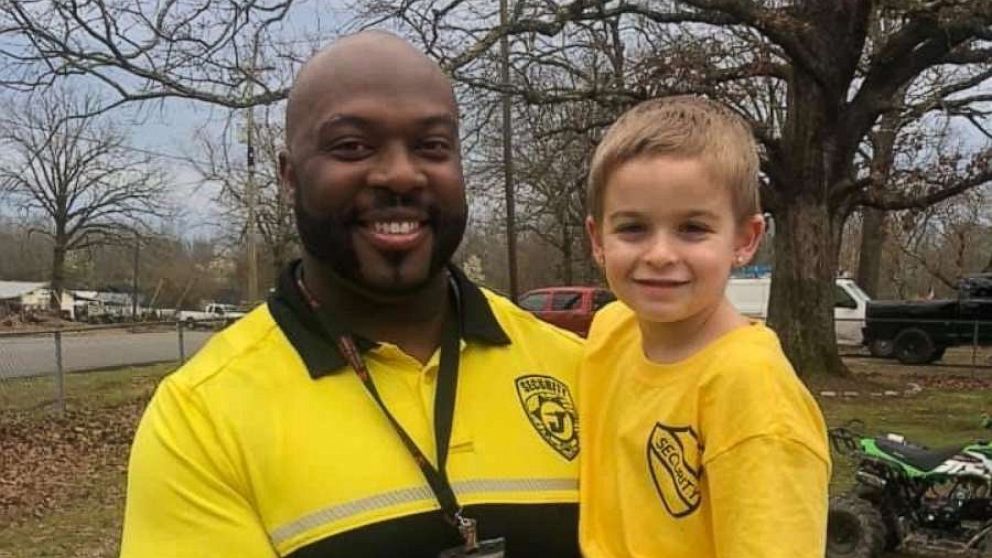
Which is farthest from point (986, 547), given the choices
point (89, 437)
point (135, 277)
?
point (135, 277)

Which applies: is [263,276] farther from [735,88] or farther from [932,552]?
[932,552]

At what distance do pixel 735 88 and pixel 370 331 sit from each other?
15939mm

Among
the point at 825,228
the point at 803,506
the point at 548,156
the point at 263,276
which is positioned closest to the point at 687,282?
the point at 803,506

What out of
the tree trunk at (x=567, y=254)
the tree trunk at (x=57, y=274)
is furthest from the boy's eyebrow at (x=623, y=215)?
the tree trunk at (x=57, y=274)

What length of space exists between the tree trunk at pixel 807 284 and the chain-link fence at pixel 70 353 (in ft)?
28.6

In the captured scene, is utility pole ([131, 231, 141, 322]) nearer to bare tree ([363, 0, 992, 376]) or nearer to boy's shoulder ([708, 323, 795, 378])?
bare tree ([363, 0, 992, 376])

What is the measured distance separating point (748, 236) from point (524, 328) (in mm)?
429

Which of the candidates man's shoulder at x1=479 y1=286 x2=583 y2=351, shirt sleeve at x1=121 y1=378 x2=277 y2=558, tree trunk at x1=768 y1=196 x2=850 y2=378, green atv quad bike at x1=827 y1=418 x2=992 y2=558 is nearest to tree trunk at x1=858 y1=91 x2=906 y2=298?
tree trunk at x1=768 y1=196 x2=850 y2=378

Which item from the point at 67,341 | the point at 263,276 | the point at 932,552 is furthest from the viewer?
the point at 263,276

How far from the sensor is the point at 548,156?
1025 inches

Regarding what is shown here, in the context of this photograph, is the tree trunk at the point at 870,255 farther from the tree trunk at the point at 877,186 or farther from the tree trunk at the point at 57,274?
the tree trunk at the point at 57,274

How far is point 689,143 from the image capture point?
1.74m

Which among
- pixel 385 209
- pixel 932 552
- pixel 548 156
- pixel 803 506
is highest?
pixel 548 156

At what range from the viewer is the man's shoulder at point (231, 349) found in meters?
1.60
